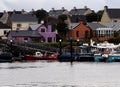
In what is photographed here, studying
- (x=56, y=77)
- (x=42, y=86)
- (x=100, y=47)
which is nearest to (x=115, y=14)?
(x=100, y=47)

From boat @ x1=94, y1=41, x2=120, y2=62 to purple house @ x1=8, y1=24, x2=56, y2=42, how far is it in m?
28.9

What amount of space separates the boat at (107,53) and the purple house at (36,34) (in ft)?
94.8

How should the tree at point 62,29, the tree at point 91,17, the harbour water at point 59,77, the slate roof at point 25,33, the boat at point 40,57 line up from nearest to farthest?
the harbour water at point 59,77
the boat at point 40,57
the slate roof at point 25,33
the tree at point 62,29
the tree at point 91,17

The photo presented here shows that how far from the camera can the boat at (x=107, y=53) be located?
128 metres

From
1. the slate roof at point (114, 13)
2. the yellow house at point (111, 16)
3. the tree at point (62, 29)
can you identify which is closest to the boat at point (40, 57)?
the tree at point (62, 29)

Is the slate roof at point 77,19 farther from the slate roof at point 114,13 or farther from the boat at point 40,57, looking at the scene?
the boat at point 40,57

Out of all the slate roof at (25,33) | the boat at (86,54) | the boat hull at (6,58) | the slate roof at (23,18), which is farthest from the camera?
the slate roof at (23,18)

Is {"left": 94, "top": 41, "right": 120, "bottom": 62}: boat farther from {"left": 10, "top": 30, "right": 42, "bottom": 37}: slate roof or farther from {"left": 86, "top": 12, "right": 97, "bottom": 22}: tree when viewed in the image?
{"left": 86, "top": 12, "right": 97, "bottom": 22}: tree

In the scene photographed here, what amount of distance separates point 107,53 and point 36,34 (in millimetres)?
37469

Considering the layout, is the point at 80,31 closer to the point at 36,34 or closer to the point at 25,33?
the point at 36,34

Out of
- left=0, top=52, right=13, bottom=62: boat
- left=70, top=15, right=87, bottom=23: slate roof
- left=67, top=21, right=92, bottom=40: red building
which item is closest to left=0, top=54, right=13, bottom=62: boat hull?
left=0, top=52, right=13, bottom=62: boat

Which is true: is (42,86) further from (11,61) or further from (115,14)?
(115,14)

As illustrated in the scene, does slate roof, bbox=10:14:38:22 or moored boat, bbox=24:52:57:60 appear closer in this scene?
moored boat, bbox=24:52:57:60

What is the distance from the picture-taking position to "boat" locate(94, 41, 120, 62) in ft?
422
